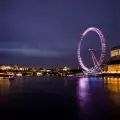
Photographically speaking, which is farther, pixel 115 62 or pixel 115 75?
pixel 115 62

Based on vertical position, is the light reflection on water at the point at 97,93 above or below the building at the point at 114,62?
below

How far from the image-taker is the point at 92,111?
21125 mm

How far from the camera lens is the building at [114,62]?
127312mm

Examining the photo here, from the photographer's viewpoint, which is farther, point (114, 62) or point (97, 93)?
point (114, 62)

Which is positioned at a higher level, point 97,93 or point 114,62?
point 114,62

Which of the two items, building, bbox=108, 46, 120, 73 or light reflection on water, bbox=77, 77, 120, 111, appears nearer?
light reflection on water, bbox=77, 77, 120, 111

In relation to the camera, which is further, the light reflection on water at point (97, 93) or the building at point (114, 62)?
the building at point (114, 62)

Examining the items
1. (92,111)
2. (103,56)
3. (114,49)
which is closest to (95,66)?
(103,56)

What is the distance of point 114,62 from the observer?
132m

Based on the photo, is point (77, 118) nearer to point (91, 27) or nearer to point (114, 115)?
point (114, 115)

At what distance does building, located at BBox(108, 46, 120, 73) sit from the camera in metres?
127

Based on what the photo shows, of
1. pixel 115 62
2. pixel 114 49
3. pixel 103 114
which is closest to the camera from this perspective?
pixel 103 114

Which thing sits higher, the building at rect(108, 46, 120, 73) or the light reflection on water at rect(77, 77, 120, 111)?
the building at rect(108, 46, 120, 73)

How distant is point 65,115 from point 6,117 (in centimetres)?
432
